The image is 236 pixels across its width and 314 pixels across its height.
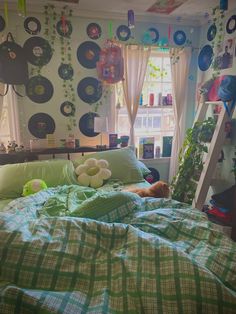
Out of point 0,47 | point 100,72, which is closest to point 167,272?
point 100,72

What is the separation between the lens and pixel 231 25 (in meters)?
2.57

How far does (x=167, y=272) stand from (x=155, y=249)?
0.33 feet

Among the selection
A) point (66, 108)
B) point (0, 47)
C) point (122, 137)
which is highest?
point (0, 47)

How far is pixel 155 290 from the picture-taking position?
809 mm

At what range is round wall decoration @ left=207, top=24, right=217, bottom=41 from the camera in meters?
2.81

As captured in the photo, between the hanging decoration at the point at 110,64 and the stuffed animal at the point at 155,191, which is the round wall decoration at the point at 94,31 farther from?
the stuffed animal at the point at 155,191

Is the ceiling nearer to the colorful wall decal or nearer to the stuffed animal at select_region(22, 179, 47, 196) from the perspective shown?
the colorful wall decal

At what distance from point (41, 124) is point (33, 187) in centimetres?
100

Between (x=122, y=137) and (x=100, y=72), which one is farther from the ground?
(x=100, y=72)

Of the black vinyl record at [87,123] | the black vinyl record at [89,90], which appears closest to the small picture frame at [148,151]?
the black vinyl record at [87,123]

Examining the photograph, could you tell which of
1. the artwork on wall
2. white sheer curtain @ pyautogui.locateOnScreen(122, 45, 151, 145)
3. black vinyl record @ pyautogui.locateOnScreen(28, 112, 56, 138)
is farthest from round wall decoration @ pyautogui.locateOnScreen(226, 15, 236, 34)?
black vinyl record @ pyautogui.locateOnScreen(28, 112, 56, 138)

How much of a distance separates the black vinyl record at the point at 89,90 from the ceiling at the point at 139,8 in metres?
0.70

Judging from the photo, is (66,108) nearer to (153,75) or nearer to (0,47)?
(0,47)

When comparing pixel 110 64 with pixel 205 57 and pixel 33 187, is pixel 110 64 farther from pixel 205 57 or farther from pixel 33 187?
pixel 33 187
